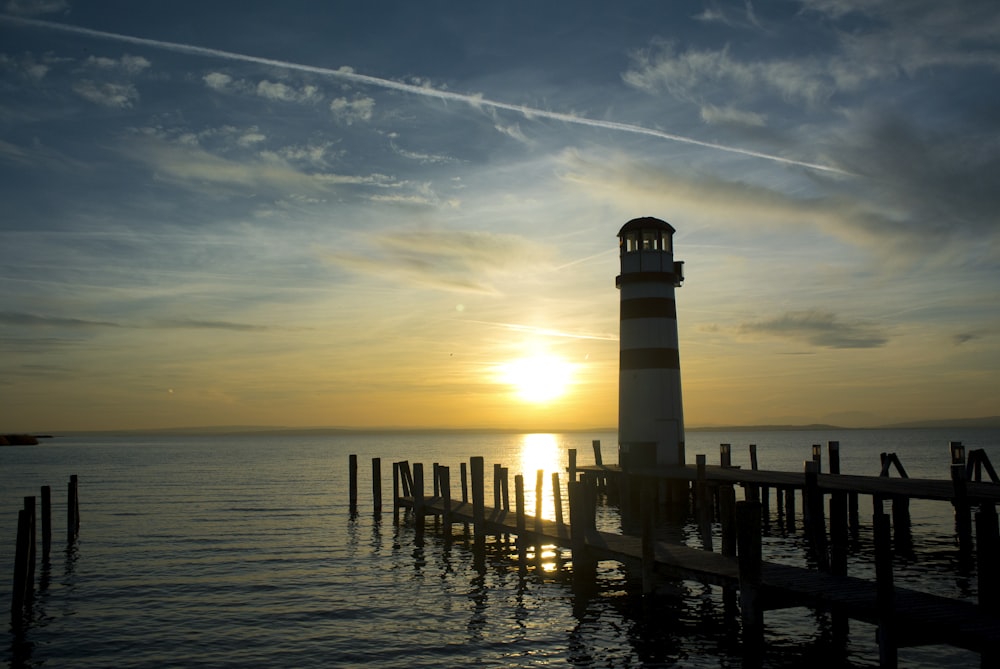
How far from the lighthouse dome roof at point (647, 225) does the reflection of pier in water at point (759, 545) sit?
32.1 feet

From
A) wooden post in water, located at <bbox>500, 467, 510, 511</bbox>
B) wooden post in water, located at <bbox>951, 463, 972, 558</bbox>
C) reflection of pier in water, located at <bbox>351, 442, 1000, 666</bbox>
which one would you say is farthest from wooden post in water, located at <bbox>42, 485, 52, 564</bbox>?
wooden post in water, located at <bbox>951, 463, 972, 558</bbox>

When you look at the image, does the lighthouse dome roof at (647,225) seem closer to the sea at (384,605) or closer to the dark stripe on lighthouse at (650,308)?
the dark stripe on lighthouse at (650,308)

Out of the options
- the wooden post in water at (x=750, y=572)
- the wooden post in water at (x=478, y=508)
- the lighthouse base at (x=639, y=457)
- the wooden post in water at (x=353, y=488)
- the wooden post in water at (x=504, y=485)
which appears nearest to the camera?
the wooden post in water at (x=750, y=572)

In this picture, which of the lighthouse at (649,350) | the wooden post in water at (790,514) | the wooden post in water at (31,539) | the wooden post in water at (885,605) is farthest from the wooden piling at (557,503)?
the wooden post in water at (31,539)

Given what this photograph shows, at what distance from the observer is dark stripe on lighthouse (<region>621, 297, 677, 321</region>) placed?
32344 millimetres

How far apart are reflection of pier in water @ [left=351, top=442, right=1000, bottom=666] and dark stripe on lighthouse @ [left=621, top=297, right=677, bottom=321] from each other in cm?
615

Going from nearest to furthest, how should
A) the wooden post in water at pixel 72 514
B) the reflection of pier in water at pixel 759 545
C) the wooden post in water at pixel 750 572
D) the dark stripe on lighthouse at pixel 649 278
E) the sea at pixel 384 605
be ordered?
the reflection of pier in water at pixel 759 545
the wooden post in water at pixel 750 572
the sea at pixel 384 605
the wooden post in water at pixel 72 514
the dark stripe on lighthouse at pixel 649 278

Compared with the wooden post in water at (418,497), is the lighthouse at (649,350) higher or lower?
higher

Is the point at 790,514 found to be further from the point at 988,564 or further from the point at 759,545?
the point at 988,564

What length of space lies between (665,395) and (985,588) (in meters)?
20.4

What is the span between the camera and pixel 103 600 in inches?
826

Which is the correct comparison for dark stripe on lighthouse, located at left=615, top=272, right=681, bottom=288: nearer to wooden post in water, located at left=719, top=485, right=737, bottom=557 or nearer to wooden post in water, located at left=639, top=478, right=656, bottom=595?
wooden post in water, located at left=719, top=485, right=737, bottom=557

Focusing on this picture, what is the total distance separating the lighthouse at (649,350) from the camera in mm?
32406

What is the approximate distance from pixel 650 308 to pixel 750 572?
1895 centimetres
